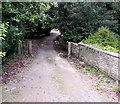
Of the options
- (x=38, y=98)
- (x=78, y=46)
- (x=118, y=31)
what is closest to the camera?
(x=38, y=98)

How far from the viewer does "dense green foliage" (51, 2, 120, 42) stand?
1211 centimetres

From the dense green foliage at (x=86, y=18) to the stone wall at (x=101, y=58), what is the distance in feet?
7.29

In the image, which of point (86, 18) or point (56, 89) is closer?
point (56, 89)

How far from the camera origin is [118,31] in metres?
14.0

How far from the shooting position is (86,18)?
12.3 m

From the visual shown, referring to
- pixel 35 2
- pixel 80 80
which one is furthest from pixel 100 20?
pixel 80 80

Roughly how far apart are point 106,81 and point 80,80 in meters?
1.22

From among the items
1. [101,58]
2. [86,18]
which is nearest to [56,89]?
[101,58]

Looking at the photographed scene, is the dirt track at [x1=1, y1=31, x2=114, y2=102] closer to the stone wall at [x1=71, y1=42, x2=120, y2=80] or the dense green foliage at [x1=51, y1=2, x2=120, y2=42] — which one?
the stone wall at [x1=71, y1=42, x2=120, y2=80]

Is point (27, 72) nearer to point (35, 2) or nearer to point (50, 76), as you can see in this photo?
point (50, 76)

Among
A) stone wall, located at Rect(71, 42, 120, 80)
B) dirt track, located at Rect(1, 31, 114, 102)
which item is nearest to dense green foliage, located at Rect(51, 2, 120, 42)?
stone wall, located at Rect(71, 42, 120, 80)

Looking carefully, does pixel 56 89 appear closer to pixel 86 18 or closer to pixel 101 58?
pixel 101 58

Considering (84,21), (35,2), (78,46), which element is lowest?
(78,46)

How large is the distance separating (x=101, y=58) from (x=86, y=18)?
5863mm
